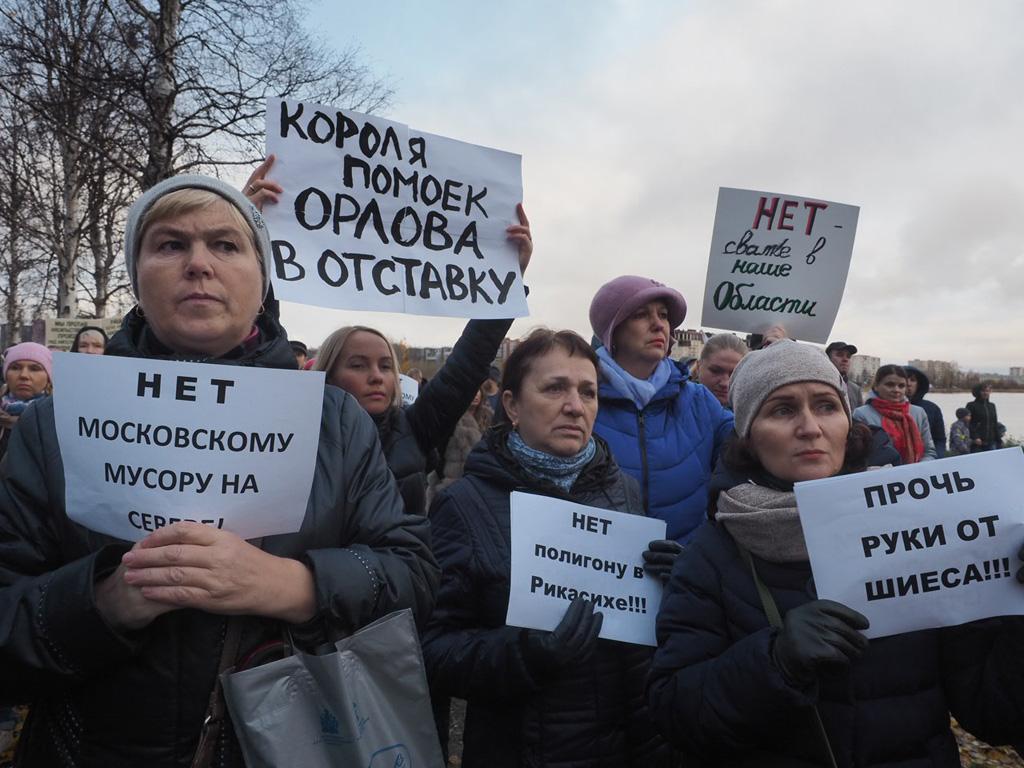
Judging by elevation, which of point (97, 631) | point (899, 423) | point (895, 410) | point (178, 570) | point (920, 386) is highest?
point (920, 386)

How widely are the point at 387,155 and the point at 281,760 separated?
82.4 inches

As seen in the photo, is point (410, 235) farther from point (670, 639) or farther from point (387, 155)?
point (670, 639)

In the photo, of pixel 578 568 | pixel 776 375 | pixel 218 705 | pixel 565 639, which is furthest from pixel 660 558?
pixel 218 705

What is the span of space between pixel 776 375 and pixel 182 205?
55.0 inches

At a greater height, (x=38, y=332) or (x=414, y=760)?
(x=38, y=332)

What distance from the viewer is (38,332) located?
18.4 metres

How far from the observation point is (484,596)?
2055 mm

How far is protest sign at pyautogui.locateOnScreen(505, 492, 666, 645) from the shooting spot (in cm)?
189

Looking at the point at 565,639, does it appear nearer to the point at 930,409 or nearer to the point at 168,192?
the point at 168,192

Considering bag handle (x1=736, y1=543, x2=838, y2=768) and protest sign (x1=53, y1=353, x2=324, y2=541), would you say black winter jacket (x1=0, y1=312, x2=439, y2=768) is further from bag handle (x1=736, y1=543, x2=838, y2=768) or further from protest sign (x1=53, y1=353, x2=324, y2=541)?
bag handle (x1=736, y1=543, x2=838, y2=768)

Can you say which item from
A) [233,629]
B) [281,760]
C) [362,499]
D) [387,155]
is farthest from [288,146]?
[281,760]

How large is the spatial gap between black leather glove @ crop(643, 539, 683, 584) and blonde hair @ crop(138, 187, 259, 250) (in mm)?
1357

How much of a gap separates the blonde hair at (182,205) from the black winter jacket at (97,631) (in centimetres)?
26

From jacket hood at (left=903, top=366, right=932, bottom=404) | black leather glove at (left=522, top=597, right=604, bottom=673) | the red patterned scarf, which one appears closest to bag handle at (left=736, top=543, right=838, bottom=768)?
black leather glove at (left=522, top=597, right=604, bottom=673)
